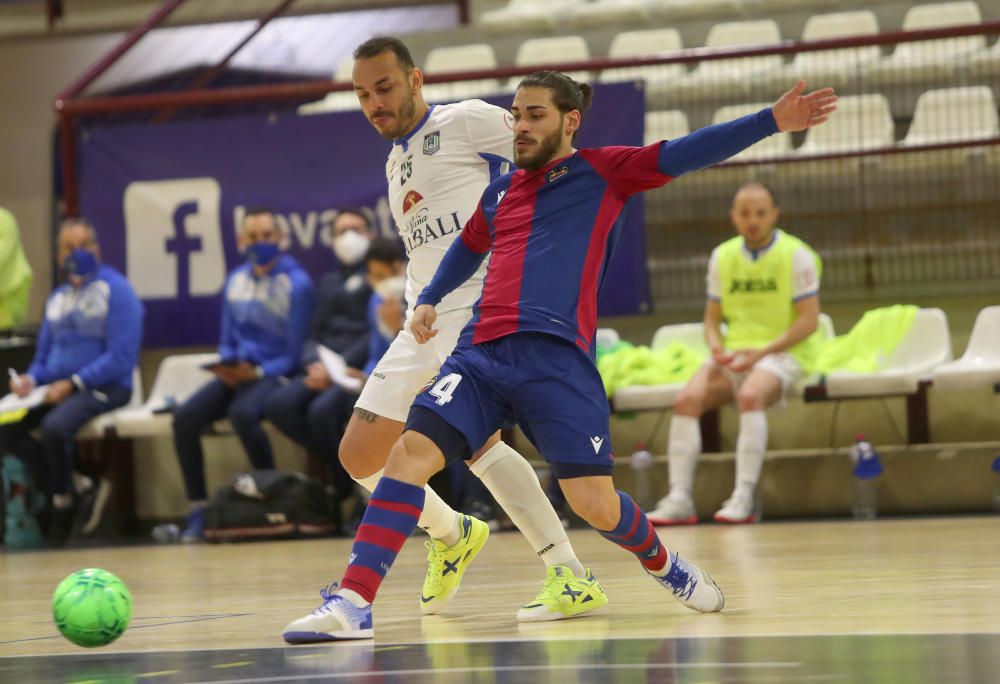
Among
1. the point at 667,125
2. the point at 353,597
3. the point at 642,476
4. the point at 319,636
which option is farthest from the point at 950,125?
the point at 319,636

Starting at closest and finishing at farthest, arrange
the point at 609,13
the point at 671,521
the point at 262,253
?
the point at 671,521 → the point at 262,253 → the point at 609,13

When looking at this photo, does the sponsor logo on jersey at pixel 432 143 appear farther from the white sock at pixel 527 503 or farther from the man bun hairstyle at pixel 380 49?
the white sock at pixel 527 503

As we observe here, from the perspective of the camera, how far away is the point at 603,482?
4055 millimetres

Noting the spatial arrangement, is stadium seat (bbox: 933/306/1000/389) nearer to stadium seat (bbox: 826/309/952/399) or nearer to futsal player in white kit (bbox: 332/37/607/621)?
stadium seat (bbox: 826/309/952/399)

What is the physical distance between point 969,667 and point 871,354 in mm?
5915

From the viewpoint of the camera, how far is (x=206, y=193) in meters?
9.96

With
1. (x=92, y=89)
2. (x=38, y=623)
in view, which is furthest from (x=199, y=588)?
(x=92, y=89)

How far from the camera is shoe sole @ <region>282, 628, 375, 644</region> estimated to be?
3.73m

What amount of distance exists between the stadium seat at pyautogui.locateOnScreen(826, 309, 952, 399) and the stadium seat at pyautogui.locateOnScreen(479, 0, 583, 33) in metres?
5.49

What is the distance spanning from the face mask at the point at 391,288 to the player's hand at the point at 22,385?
2.44 meters

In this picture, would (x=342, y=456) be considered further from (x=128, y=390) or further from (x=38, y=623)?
(x=128, y=390)

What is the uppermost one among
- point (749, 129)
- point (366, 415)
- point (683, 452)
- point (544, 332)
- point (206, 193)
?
point (206, 193)

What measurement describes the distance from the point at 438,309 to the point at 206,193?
5309 millimetres

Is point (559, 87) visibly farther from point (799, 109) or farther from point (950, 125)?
point (950, 125)
